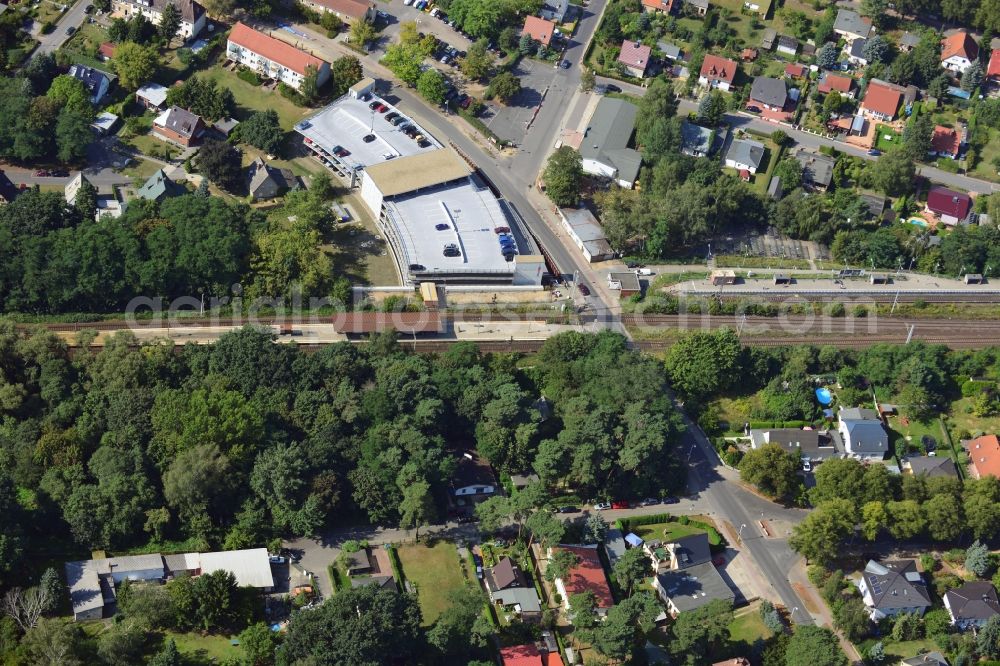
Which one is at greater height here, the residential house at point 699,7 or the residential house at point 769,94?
the residential house at point 699,7

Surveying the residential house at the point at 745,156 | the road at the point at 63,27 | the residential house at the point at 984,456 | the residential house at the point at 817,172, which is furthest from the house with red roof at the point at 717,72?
the road at the point at 63,27

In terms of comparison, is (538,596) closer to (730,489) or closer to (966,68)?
(730,489)

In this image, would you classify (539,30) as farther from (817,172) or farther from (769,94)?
(817,172)

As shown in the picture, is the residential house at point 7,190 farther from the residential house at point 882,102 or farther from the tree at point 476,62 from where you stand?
the residential house at point 882,102

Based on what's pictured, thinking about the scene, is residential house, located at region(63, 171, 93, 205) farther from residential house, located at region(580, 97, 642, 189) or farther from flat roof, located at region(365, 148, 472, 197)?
residential house, located at region(580, 97, 642, 189)

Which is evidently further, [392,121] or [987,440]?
[392,121]

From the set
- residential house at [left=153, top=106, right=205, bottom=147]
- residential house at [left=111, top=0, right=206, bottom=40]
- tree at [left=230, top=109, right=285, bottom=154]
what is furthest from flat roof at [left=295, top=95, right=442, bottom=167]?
residential house at [left=111, top=0, right=206, bottom=40]

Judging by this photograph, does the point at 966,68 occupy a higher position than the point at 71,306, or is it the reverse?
the point at 966,68

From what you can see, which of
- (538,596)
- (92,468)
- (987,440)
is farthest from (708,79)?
(92,468)
